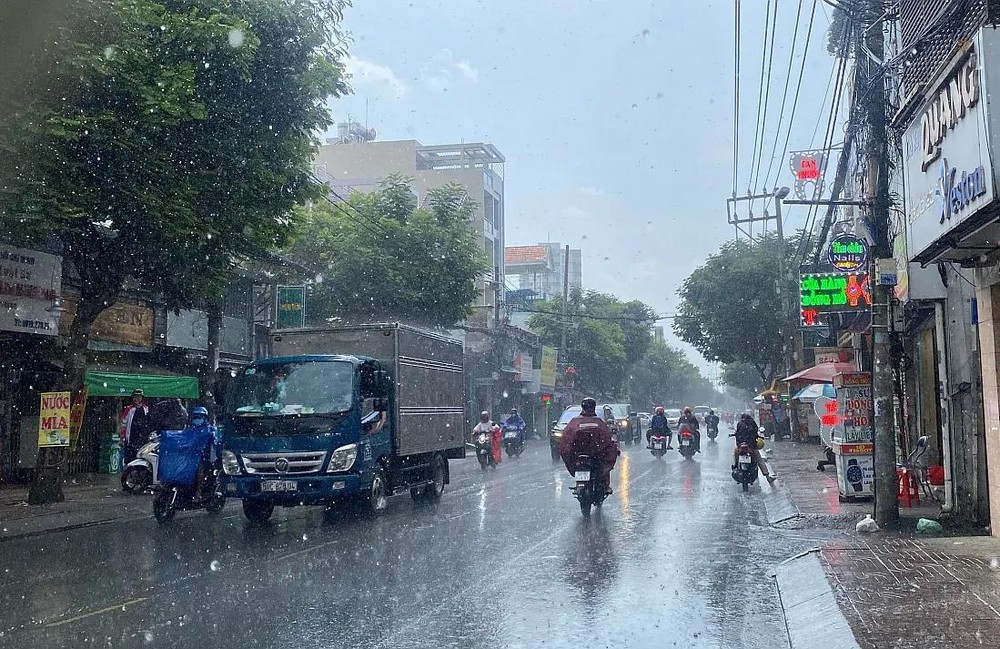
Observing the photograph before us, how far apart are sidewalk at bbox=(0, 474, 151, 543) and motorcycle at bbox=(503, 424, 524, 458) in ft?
49.5

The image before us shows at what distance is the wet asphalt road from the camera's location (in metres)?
6.27

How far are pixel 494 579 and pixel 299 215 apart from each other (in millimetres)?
10636

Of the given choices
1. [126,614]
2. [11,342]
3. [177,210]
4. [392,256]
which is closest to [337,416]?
[177,210]

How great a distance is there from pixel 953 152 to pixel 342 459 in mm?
8054

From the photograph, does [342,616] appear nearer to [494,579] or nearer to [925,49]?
[494,579]

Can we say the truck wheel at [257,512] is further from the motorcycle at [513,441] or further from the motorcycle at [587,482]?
the motorcycle at [513,441]

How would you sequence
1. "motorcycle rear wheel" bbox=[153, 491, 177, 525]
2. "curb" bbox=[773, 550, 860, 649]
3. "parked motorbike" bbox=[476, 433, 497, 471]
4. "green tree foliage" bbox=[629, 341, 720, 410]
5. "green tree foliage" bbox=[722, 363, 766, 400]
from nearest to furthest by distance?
"curb" bbox=[773, 550, 860, 649] < "motorcycle rear wheel" bbox=[153, 491, 177, 525] < "parked motorbike" bbox=[476, 433, 497, 471] < "green tree foliage" bbox=[722, 363, 766, 400] < "green tree foliage" bbox=[629, 341, 720, 410]

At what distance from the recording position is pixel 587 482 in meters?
13.0

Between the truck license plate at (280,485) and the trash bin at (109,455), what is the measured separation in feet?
37.9

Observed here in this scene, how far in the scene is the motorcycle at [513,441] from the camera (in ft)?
103

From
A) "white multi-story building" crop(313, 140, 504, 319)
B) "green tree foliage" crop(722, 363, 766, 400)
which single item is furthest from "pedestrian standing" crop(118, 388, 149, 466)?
"green tree foliage" crop(722, 363, 766, 400)

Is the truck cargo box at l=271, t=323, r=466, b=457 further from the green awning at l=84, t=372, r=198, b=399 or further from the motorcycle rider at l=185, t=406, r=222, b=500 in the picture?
the green awning at l=84, t=372, r=198, b=399

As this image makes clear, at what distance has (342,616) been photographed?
6703 millimetres

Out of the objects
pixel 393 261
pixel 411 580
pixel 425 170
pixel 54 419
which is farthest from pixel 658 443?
pixel 425 170
